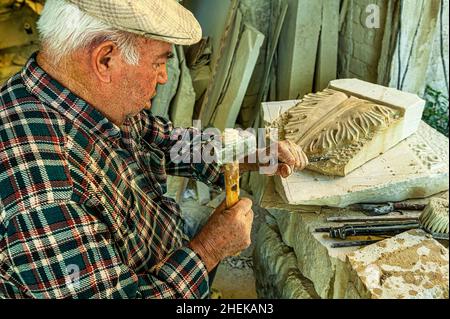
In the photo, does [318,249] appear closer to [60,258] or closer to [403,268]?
[403,268]

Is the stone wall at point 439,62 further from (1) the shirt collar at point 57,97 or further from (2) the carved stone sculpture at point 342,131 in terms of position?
(1) the shirt collar at point 57,97

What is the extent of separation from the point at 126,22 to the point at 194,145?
2.56 feet

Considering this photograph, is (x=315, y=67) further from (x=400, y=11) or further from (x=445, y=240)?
(x=445, y=240)

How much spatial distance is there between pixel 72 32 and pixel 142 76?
0.73 feet

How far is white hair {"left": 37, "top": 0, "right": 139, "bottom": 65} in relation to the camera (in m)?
1.33

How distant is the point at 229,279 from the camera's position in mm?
2912

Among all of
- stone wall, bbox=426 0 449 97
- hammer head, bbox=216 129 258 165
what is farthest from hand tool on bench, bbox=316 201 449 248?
stone wall, bbox=426 0 449 97

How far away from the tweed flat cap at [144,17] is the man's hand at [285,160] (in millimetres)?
591

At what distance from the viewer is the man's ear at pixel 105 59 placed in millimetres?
1348

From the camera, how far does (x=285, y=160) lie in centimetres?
191

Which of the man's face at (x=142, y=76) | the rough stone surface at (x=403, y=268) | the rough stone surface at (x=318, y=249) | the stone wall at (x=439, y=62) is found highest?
the man's face at (x=142, y=76)

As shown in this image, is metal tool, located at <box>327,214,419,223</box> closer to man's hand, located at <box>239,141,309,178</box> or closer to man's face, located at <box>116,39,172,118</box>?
man's hand, located at <box>239,141,309,178</box>

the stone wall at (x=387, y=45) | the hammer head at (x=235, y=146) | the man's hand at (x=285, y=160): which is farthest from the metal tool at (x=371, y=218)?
the stone wall at (x=387, y=45)

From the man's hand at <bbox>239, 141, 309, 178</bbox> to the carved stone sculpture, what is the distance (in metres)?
0.10
